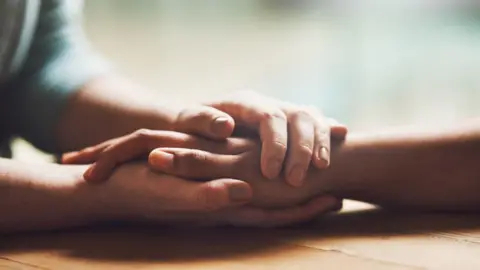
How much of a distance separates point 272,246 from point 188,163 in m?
0.10

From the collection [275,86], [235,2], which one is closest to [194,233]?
[275,86]

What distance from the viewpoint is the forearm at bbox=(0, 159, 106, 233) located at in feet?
2.17

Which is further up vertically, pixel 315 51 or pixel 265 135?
pixel 315 51

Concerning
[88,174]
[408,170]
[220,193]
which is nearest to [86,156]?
[88,174]

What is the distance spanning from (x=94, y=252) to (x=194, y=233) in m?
0.09

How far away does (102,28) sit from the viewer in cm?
221

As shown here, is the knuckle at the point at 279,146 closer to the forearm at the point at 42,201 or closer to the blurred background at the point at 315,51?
the forearm at the point at 42,201

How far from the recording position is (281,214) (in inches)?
26.7

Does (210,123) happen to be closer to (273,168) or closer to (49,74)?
(273,168)

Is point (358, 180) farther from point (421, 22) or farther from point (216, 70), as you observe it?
point (421, 22)

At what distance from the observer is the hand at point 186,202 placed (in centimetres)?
64

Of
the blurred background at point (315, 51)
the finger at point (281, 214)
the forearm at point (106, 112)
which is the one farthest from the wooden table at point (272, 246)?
the blurred background at point (315, 51)

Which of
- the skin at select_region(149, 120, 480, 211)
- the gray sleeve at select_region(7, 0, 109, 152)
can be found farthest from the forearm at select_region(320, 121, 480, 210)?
the gray sleeve at select_region(7, 0, 109, 152)

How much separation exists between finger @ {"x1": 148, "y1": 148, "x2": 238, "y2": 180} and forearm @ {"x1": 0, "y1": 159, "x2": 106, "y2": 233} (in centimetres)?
6
